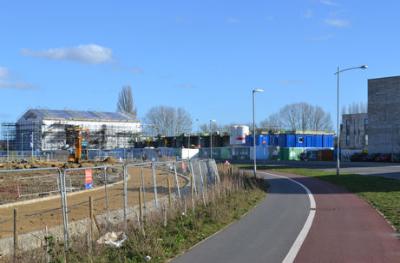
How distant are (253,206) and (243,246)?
9085 mm

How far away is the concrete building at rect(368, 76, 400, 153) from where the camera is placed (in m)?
89.9

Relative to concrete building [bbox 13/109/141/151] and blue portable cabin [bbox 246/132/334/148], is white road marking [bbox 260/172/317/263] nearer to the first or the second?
blue portable cabin [bbox 246/132/334/148]

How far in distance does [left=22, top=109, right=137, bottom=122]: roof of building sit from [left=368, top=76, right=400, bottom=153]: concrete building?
218 ft

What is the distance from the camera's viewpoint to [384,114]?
9194 cm

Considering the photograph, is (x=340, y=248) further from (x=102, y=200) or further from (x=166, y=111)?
(x=166, y=111)

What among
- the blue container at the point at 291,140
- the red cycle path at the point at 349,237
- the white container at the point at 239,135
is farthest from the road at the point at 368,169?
the white container at the point at 239,135

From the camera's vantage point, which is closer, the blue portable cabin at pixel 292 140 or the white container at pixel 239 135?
the blue portable cabin at pixel 292 140

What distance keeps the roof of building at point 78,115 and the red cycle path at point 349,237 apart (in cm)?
11055

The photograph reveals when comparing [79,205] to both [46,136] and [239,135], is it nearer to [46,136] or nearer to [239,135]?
[239,135]

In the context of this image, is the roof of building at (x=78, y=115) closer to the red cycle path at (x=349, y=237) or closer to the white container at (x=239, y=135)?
the white container at (x=239, y=135)

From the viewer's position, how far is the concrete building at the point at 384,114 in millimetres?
89875

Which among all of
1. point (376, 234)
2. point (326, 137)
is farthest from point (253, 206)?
point (326, 137)

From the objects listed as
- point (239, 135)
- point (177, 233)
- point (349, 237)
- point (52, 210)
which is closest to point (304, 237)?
point (349, 237)

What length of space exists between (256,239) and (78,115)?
123 m
